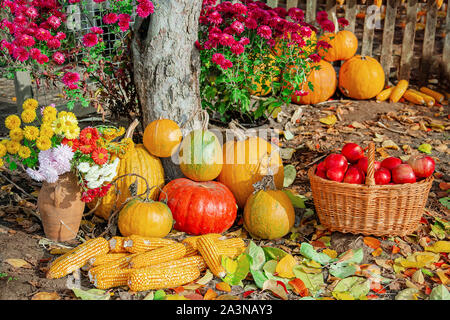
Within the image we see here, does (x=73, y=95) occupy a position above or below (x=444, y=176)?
above

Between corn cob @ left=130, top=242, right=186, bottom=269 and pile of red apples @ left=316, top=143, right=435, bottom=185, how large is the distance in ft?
3.55

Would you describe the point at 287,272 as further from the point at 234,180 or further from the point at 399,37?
the point at 399,37

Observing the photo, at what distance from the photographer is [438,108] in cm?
582

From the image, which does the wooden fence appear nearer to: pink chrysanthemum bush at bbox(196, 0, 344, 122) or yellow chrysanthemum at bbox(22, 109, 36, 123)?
pink chrysanthemum bush at bbox(196, 0, 344, 122)

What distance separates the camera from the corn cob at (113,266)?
9.33ft

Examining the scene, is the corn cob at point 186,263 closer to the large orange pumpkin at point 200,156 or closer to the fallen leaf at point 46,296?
the fallen leaf at point 46,296

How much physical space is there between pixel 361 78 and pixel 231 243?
3.37m

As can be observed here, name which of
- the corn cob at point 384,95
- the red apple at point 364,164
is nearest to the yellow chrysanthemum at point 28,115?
the red apple at point 364,164

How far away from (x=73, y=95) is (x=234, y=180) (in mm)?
1388

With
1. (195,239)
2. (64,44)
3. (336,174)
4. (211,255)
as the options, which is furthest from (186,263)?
(64,44)

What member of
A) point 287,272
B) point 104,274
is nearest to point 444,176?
point 287,272

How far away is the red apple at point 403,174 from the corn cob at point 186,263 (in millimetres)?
1360
